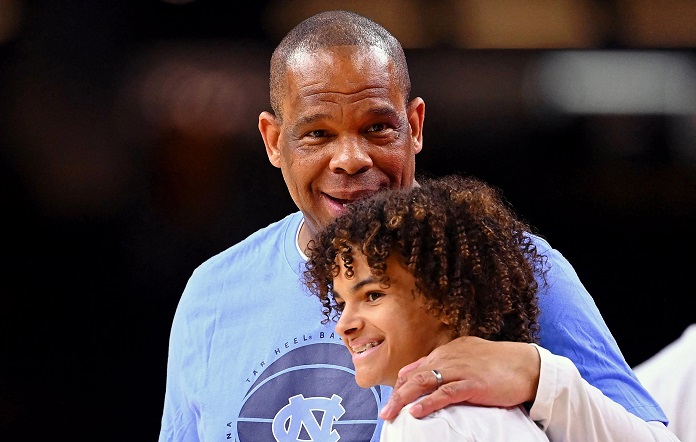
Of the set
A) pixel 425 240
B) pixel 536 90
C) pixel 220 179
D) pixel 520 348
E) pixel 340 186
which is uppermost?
pixel 536 90

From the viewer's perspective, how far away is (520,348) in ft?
5.41

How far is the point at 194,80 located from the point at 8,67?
0.60m

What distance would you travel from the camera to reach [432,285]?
65.1 inches

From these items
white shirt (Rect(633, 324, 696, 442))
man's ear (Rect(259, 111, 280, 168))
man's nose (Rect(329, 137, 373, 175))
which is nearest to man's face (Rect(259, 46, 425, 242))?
man's nose (Rect(329, 137, 373, 175))

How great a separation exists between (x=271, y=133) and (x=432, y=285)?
2.39 feet

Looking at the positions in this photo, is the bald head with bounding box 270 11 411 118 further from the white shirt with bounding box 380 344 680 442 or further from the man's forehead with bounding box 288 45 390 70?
the white shirt with bounding box 380 344 680 442

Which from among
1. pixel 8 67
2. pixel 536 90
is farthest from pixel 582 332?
pixel 8 67

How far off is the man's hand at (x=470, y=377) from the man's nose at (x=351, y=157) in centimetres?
48

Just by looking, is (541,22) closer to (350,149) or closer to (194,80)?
(194,80)

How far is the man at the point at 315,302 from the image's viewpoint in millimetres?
1896

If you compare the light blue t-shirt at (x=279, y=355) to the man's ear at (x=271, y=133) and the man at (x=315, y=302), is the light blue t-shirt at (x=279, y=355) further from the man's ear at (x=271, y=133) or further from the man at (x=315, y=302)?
the man's ear at (x=271, y=133)

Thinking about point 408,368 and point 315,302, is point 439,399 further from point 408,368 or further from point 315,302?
point 315,302

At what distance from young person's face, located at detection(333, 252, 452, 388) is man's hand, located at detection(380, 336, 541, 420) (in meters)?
0.05

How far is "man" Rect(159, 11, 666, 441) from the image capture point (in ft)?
6.22
